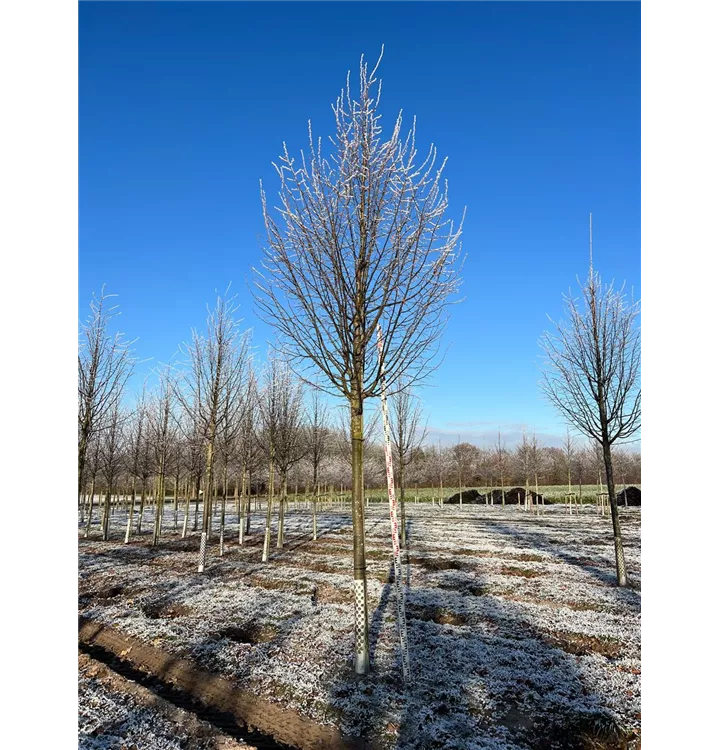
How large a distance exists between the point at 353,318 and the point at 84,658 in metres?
5.53

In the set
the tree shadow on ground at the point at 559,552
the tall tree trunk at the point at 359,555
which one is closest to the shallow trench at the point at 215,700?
the tall tree trunk at the point at 359,555

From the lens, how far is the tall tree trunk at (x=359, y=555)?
5.17 metres

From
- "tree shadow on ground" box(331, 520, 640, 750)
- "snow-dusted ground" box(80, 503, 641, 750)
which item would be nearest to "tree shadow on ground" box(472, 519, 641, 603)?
"snow-dusted ground" box(80, 503, 641, 750)

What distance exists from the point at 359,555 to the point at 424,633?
6.73 feet

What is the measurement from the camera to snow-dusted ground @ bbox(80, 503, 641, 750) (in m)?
4.36

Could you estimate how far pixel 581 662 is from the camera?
5.48 m

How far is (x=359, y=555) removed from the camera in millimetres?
5340

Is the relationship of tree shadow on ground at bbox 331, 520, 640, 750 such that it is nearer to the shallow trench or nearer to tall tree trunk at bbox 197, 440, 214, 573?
the shallow trench

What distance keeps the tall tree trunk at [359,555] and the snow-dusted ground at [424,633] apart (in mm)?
278

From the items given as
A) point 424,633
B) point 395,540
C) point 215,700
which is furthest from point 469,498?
point 215,700

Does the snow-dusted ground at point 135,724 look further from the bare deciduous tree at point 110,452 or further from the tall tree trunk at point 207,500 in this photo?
the bare deciduous tree at point 110,452
